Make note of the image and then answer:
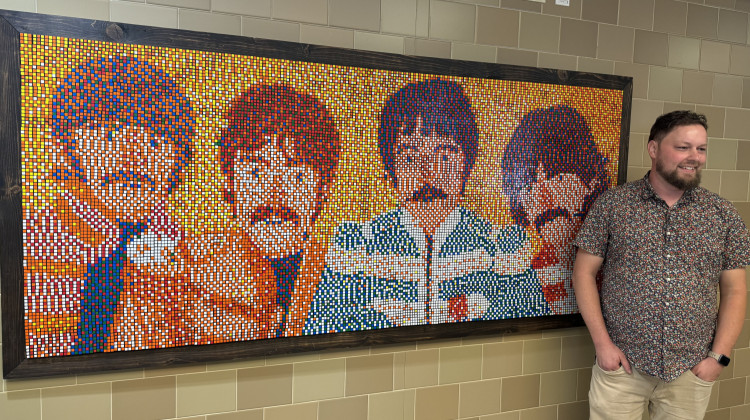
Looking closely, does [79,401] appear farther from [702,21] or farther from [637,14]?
[702,21]

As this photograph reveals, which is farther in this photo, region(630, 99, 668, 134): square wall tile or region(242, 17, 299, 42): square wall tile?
region(630, 99, 668, 134): square wall tile

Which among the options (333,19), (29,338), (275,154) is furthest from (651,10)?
(29,338)

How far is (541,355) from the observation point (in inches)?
82.0

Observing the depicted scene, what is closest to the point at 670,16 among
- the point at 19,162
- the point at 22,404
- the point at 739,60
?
the point at 739,60

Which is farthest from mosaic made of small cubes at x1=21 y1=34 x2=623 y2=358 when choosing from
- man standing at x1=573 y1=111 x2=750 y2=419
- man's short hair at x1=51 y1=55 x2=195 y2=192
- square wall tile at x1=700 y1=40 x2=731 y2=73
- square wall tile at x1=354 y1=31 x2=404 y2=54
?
square wall tile at x1=700 y1=40 x2=731 y2=73

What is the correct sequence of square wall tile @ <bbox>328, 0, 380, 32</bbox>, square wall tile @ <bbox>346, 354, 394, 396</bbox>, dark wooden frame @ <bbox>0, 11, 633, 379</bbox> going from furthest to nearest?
square wall tile @ <bbox>346, 354, 394, 396</bbox> < square wall tile @ <bbox>328, 0, 380, 32</bbox> < dark wooden frame @ <bbox>0, 11, 633, 379</bbox>

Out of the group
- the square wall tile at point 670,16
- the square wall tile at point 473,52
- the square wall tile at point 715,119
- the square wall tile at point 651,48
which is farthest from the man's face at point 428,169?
the square wall tile at point 715,119

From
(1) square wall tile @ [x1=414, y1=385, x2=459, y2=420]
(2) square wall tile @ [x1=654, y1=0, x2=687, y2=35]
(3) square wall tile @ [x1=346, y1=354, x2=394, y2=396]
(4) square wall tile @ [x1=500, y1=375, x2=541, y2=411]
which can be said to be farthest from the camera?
(2) square wall tile @ [x1=654, y1=0, x2=687, y2=35]

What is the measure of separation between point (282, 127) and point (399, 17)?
60cm

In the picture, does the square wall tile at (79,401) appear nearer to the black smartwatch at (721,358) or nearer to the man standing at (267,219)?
the man standing at (267,219)

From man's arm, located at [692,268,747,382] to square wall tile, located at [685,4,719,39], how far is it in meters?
1.09

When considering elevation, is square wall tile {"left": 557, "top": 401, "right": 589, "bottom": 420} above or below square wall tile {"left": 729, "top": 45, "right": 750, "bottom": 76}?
below

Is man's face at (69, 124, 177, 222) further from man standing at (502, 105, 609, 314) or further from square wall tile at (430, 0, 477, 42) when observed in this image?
man standing at (502, 105, 609, 314)

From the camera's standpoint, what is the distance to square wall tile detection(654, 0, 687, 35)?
215 centimetres
